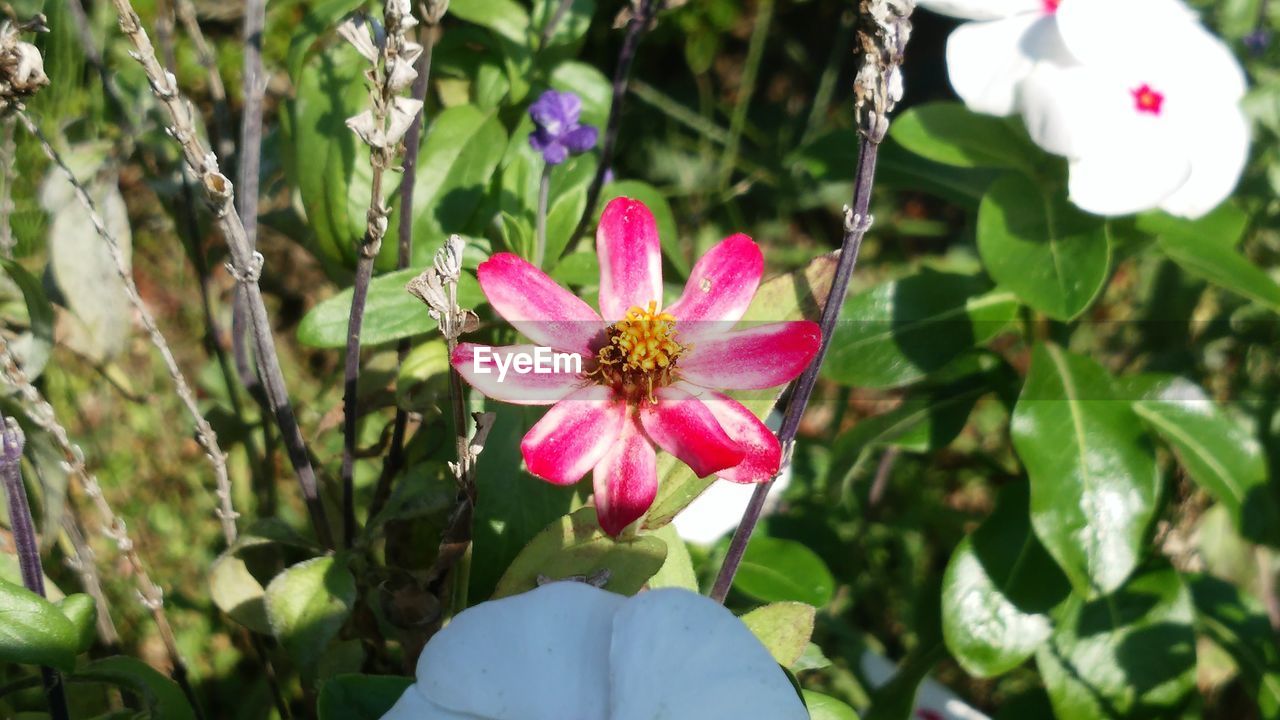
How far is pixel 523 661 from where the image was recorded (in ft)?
1.94

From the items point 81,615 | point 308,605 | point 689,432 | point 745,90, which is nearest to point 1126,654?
point 689,432

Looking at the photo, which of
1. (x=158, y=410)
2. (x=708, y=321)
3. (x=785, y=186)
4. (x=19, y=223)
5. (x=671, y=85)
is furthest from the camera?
(x=671, y=85)

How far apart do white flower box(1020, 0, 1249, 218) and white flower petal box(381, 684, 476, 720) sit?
0.67 m

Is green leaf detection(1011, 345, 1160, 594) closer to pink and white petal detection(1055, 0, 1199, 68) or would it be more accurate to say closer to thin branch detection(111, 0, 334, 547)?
pink and white petal detection(1055, 0, 1199, 68)

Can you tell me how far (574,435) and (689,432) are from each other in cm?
7

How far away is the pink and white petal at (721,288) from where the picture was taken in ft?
2.26

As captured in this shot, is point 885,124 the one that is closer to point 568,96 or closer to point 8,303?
point 568,96

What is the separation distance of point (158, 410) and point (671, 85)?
3.50ft

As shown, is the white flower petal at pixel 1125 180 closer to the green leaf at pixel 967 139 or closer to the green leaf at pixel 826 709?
the green leaf at pixel 967 139

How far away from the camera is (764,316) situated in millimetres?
743

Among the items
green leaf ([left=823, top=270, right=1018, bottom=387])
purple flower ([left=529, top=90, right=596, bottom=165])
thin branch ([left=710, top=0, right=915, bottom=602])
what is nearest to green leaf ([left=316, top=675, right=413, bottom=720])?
thin branch ([left=710, top=0, right=915, bottom=602])

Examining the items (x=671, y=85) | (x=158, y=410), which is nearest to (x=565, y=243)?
(x=158, y=410)

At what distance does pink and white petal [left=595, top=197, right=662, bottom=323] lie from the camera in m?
0.68

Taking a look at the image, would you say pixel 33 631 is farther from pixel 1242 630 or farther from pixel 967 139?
pixel 1242 630
